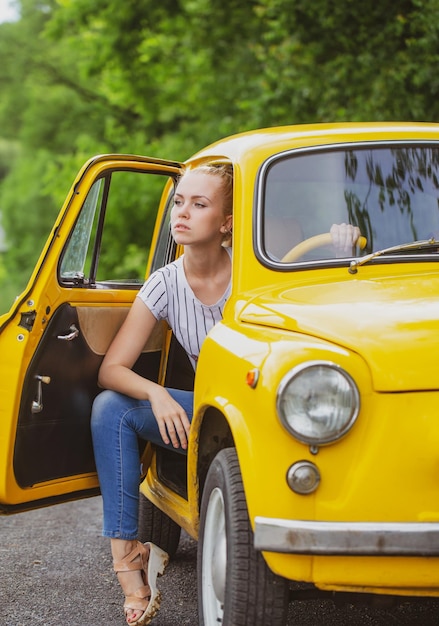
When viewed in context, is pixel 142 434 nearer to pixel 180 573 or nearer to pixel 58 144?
pixel 180 573

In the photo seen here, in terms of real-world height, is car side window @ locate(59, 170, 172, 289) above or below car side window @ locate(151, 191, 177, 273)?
above

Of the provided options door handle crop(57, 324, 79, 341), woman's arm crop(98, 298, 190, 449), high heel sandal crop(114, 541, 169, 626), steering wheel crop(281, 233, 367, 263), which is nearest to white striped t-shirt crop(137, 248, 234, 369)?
woman's arm crop(98, 298, 190, 449)

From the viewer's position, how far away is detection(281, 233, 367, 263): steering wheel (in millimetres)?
4082

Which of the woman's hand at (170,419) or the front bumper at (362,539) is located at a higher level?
the woman's hand at (170,419)

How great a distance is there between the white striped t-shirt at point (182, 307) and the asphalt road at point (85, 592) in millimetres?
1148

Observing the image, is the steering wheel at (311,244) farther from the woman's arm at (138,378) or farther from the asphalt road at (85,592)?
the asphalt road at (85,592)

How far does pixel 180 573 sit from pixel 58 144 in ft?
92.3

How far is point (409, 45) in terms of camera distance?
Answer: 439 inches

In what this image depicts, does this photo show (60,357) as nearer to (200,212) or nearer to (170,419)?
(170,419)

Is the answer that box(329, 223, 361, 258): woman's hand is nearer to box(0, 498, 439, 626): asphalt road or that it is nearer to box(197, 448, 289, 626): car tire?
box(197, 448, 289, 626): car tire

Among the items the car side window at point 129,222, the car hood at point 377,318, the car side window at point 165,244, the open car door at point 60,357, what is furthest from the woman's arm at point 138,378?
the car side window at point 129,222

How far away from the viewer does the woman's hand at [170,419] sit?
412cm

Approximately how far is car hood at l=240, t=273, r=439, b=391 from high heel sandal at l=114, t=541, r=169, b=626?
3.74 feet

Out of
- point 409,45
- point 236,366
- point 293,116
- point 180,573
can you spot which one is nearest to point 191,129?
point 293,116
